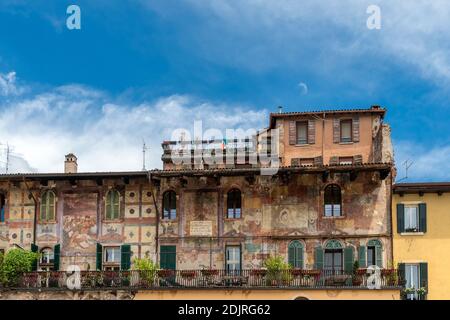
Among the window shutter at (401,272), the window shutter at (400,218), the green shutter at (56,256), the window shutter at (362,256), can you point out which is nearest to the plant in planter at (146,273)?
the green shutter at (56,256)

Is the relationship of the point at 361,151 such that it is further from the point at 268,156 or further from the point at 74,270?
the point at 74,270

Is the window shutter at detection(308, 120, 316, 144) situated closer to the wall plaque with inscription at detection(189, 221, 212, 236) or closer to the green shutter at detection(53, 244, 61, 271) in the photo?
the wall plaque with inscription at detection(189, 221, 212, 236)

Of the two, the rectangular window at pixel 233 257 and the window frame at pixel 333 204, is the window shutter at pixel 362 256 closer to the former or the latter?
the window frame at pixel 333 204

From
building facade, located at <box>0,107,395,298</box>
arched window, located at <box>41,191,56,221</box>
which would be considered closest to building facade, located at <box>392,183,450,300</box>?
building facade, located at <box>0,107,395,298</box>

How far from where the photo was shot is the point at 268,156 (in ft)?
121

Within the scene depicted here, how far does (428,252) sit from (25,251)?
61.5 ft

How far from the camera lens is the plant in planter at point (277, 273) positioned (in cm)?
2959

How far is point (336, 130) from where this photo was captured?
3678 centimetres

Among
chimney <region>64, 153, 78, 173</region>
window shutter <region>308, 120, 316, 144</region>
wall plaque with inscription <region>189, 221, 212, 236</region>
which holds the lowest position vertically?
wall plaque with inscription <region>189, 221, 212, 236</region>

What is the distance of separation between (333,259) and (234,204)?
5.37 m

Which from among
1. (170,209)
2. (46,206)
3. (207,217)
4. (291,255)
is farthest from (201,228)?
(46,206)

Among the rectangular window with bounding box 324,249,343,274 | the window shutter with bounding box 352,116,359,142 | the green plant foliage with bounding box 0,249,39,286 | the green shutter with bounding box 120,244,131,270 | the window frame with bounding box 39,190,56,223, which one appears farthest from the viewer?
the window shutter with bounding box 352,116,359,142

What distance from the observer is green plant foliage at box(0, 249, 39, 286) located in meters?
30.9

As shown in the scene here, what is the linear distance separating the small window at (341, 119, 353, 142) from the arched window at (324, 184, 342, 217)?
5.16 metres
